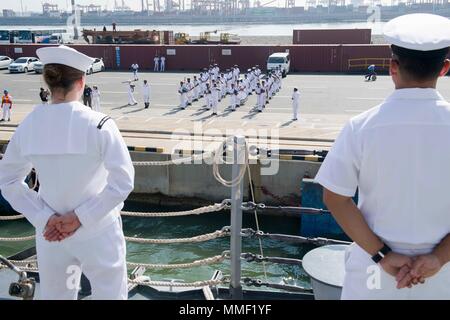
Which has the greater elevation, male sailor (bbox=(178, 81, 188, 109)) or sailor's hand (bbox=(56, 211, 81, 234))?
sailor's hand (bbox=(56, 211, 81, 234))

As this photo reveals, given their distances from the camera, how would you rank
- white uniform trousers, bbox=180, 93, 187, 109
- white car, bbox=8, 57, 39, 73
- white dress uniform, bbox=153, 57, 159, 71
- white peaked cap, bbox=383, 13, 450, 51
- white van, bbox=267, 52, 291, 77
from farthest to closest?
1. white dress uniform, bbox=153, 57, 159, 71
2. white car, bbox=8, 57, 39, 73
3. white van, bbox=267, 52, 291, 77
4. white uniform trousers, bbox=180, 93, 187, 109
5. white peaked cap, bbox=383, 13, 450, 51

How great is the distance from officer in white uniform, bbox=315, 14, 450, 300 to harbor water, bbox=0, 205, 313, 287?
6.78m

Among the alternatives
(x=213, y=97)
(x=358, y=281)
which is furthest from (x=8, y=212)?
(x=358, y=281)

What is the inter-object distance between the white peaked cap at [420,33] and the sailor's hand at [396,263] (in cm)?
79

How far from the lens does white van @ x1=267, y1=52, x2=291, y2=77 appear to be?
104 ft

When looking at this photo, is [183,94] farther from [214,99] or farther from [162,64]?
[162,64]

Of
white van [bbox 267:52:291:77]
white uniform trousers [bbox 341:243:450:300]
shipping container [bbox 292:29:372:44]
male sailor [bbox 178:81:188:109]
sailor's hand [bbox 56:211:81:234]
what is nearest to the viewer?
white uniform trousers [bbox 341:243:450:300]

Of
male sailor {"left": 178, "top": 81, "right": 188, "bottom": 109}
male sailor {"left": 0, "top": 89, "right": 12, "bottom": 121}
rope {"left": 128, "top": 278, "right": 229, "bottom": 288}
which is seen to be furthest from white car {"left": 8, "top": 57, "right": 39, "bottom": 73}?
rope {"left": 128, "top": 278, "right": 229, "bottom": 288}

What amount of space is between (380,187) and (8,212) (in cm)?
1370

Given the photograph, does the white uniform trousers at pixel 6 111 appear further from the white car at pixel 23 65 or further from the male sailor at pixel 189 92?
the white car at pixel 23 65

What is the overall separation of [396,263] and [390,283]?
0.11 m

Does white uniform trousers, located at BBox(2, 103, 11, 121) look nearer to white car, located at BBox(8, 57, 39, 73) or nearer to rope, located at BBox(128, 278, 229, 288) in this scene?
rope, located at BBox(128, 278, 229, 288)

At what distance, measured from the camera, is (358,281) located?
2100 mm
